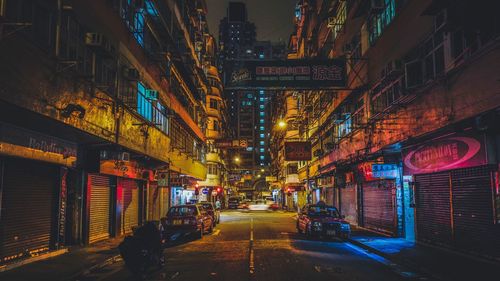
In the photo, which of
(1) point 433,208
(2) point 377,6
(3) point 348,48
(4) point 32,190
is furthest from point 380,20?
(4) point 32,190

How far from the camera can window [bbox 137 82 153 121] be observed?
2267 cm

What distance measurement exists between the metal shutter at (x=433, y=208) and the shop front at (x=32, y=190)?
13320 mm

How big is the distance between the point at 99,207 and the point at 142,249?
9.61 metres

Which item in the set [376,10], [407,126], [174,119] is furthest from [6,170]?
[174,119]

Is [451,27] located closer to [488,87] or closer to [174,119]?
[488,87]

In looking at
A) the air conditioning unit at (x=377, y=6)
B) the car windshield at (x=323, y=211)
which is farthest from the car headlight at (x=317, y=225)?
the air conditioning unit at (x=377, y=6)

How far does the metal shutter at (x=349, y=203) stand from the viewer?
3054 centimetres

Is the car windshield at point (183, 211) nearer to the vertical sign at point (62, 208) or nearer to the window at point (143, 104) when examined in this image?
the window at point (143, 104)

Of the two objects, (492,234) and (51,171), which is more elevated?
(51,171)

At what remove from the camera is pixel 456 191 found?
15438 millimetres

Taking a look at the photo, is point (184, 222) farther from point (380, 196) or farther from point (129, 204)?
point (380, 196)

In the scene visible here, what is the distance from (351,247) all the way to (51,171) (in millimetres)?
11564

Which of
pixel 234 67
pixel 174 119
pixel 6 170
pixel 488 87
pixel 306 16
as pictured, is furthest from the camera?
pixel 306 16

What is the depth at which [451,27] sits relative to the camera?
1198 cm
